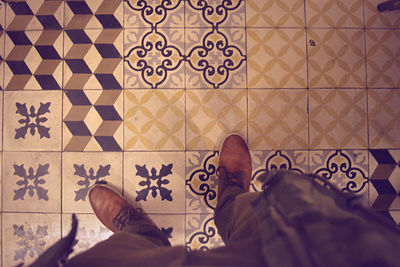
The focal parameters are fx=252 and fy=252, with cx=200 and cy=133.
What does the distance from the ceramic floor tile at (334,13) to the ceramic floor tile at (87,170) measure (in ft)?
3.56

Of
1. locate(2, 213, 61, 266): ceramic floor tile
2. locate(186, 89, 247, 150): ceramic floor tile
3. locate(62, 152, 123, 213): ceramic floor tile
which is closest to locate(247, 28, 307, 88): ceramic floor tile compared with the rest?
locate(186, 89, 247, 150): ceramic floor tile

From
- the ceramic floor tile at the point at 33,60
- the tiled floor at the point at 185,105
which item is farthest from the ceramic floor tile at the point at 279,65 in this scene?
the ceramic floor tile at the point at 33,60

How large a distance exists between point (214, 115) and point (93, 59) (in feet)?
2.00

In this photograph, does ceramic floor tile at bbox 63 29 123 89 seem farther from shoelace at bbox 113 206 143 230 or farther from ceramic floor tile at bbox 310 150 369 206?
ceramic floor tile at bbox 310 150 369 206

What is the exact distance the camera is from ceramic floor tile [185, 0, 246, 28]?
1.15 m

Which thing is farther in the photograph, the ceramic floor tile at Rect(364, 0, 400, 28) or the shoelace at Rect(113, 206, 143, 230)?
the ceramic floor tile at Rect(364, 0, 400, 28)

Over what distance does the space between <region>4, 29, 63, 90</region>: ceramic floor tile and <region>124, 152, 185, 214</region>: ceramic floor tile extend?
51cm

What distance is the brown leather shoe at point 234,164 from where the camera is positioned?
3.52ft

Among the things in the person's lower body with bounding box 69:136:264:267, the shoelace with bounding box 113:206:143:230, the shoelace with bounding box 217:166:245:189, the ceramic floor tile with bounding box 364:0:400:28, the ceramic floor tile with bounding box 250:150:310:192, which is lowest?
the shoelace with bounding box 113:206:143:230

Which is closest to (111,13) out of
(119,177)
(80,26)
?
(80,26)

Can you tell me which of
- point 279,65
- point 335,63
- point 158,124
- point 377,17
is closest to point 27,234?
point 158,124

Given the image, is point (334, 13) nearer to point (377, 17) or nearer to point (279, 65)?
point (377, 17)

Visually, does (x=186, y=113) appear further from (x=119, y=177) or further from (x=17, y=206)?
(x=17, y=206)

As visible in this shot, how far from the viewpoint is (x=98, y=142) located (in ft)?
3.75
